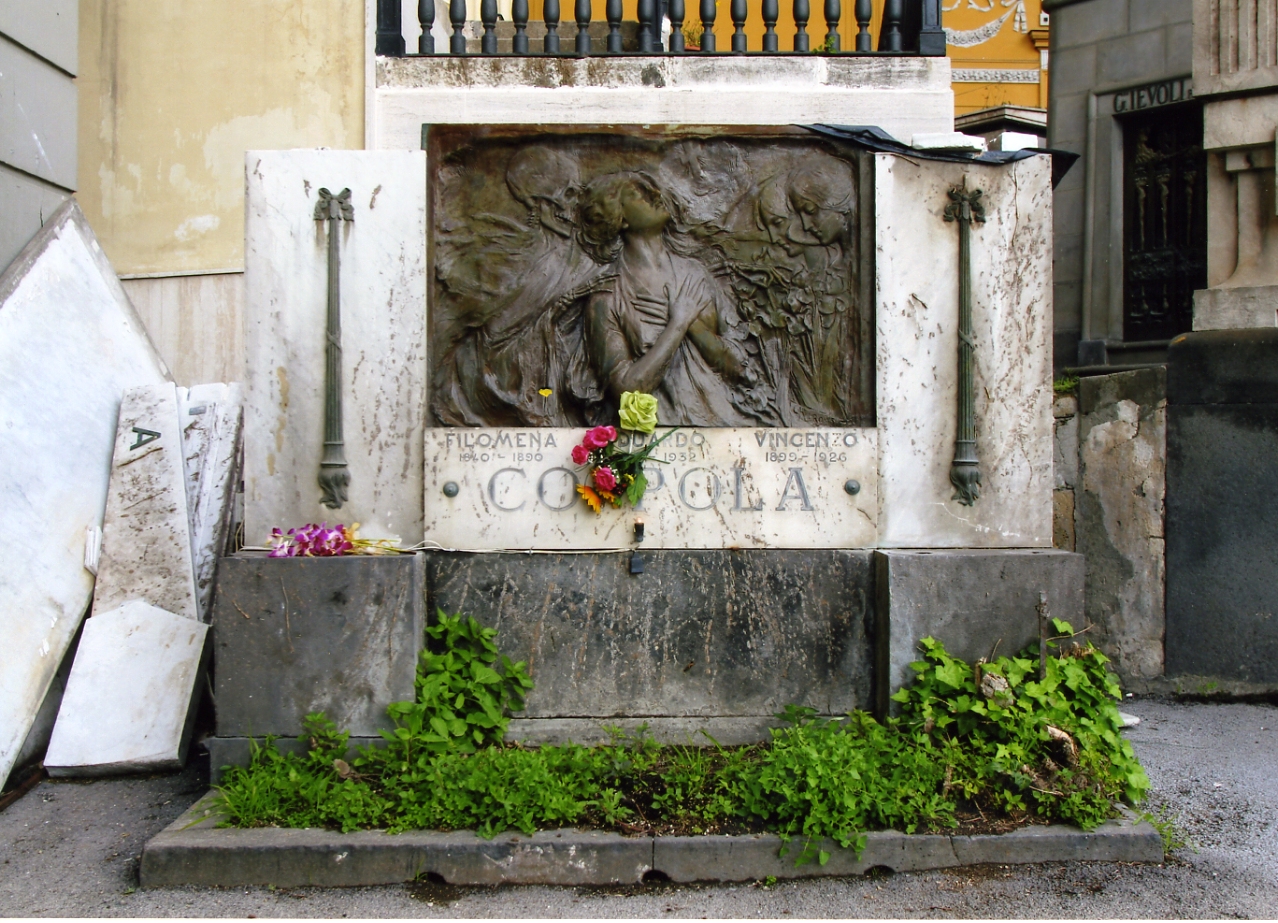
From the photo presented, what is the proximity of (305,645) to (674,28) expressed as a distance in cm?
383

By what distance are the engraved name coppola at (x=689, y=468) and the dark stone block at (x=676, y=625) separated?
267mm

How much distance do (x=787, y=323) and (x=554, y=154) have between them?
1.48m

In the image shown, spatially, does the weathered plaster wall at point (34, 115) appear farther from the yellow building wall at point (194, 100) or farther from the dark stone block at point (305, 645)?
the dark stone block at point (305, 645)

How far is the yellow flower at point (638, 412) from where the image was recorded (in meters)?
4.77

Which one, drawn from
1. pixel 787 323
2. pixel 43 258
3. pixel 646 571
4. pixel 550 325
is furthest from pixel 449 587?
pixel 43 258

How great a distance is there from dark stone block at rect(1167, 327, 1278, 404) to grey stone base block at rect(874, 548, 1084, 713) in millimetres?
2141

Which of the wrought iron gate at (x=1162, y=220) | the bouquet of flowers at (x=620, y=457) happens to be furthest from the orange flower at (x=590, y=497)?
the wrought iron gate at (x=1162, y=220)

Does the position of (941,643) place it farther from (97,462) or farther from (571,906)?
(97,462)

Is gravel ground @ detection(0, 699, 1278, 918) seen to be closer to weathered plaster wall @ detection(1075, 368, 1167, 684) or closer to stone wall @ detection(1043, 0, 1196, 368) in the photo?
weathered plaster wall @ detection(1075, 368, 1167, 684)

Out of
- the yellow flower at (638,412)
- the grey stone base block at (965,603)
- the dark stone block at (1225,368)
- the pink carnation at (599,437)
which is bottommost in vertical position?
the grey stone base block at (965,603)

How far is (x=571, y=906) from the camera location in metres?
3.62

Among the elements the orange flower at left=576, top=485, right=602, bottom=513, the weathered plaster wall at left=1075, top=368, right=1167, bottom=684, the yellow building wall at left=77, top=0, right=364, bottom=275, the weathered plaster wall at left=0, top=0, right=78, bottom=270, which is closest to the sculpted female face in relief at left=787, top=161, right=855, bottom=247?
the orange flower at left=576, top=485, right=602, bottom=513

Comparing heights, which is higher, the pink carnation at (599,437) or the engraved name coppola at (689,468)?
the pink carnation at (599,437)

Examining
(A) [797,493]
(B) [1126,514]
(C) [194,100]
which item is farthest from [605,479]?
(C) [194,100]
